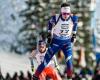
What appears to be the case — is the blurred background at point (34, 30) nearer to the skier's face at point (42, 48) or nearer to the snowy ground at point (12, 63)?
the snowy ground at point (12, 63)

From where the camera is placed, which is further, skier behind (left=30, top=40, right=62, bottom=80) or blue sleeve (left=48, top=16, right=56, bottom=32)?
skier behind (left=30, top=40, right=62, bottom=80)

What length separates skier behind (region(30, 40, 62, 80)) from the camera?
9.93 meters

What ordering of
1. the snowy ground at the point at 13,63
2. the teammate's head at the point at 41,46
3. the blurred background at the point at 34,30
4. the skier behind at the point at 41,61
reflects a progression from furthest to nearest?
the blurred background at the point at 34,30, the snowy ground at the point at 13,63, the skier behind at the point at 41,61, the teammate's head at the point at 41,46

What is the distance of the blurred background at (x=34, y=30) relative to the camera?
20.7 m

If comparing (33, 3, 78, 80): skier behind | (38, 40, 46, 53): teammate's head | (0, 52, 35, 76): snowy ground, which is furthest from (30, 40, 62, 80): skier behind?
(0, 52, 35, 76): snowy ground

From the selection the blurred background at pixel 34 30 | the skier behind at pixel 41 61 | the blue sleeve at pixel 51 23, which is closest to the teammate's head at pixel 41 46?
the skier behind at pixel 41 61

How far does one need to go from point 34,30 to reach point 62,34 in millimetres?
11906

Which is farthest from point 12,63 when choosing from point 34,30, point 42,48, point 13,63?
point 42,48

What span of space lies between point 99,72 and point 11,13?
403 inches

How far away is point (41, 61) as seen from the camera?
32.4 ft

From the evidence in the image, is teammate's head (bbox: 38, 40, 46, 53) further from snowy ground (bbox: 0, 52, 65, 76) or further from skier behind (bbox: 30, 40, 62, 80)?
snowy ground (bbox: 0, 52, 65, 76)

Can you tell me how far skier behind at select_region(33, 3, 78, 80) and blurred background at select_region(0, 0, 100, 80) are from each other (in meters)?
9.38

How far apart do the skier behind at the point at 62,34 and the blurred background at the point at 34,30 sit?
9378 mm

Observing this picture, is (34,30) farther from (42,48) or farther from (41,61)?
(41,61)
